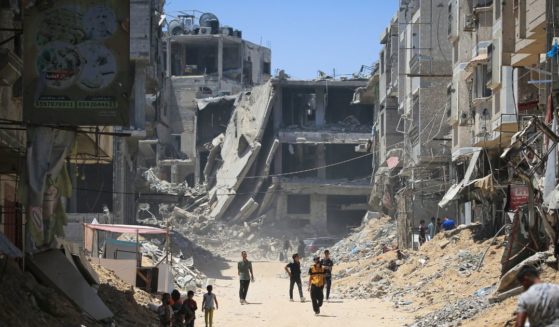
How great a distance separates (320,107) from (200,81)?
1934 centimetres

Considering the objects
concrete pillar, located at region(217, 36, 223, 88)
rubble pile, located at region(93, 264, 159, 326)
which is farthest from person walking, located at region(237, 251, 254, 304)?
concrete pillar, located at region(217, 36, 223, 88)

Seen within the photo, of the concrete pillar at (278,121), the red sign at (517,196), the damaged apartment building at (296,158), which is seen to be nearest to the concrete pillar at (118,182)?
the red sign at (517,196)

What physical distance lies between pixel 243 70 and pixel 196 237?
3596 cm

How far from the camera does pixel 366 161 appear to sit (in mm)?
77938

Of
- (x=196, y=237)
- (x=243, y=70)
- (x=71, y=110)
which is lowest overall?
(x=196, y=237)

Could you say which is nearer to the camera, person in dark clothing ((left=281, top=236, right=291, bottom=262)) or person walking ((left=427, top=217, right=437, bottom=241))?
person walking ((left=427, top=217, right=437, bottom=241))

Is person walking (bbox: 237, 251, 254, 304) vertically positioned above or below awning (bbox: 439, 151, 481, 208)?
below

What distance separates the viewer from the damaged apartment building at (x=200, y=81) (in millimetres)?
84000

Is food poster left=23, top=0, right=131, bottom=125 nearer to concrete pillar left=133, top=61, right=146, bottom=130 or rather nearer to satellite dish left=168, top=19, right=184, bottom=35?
concrete pillar left=133, top=61, right=146, bottom=130

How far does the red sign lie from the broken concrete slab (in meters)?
11.1

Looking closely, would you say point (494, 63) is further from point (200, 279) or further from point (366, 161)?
point (366, 161)

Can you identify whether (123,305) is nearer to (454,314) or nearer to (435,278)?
(454,314)

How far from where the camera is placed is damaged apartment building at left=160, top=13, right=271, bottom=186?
276 ft

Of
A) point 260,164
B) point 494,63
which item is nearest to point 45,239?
point 494,63
